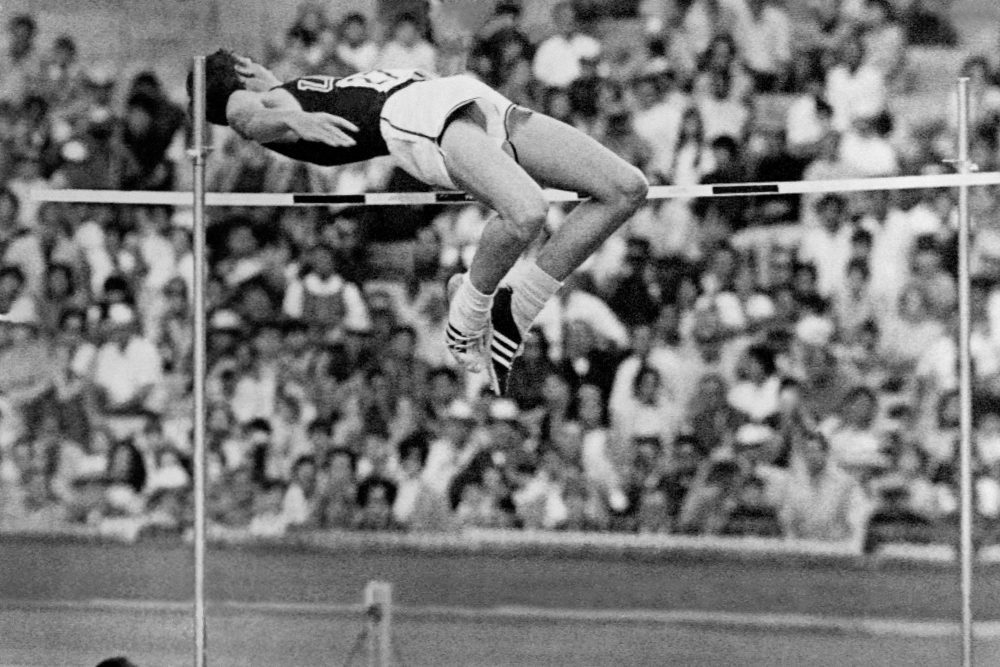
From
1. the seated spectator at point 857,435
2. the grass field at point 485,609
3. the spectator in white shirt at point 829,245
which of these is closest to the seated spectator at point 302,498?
the grass field at point 485,609

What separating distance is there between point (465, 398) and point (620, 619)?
1.24 metres

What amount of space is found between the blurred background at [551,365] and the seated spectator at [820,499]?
12mm

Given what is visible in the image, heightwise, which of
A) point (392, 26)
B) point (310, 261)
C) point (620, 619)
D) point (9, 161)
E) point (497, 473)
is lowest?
point (620, 619)

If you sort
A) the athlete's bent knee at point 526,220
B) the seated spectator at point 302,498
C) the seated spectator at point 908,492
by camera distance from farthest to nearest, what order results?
the seated spectator at point 302,498 → the seated spectator at point 908,492 → the athlete's bent knee at point 526,220

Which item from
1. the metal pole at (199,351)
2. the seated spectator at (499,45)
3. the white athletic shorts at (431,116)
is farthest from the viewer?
the seated spectator at (499,45)

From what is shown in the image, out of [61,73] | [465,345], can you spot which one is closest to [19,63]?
[61,73]

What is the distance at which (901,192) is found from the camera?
7.05 meters

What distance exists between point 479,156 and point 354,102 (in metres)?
0.42

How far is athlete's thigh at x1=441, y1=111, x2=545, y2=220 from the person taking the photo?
4180 mm

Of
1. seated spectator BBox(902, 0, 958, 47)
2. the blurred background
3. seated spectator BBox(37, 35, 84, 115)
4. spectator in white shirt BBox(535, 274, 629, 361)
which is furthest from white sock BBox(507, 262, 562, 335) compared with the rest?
seated spectator BBox(37, 35, 84, 115)

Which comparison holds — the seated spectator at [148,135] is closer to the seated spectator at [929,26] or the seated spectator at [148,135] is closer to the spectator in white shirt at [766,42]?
the spectator in white shirt at [766,42]

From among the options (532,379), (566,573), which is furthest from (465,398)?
(566,573)

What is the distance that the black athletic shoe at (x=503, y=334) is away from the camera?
4441 millimetres

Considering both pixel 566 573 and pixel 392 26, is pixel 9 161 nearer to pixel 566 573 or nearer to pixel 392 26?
pixel 392 26
